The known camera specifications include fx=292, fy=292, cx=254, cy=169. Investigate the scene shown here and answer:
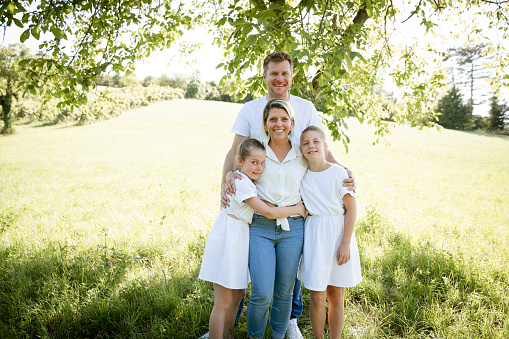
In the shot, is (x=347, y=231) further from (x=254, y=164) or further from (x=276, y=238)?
(x=254, y=164)

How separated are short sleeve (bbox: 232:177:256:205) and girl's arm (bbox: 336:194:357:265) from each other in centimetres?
87

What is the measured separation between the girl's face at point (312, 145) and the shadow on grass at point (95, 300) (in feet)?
6.76

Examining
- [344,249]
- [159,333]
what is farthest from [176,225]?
[344,249]

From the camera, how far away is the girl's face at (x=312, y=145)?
2.68 m

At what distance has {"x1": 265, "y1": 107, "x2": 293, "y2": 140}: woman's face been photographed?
8.67 feet

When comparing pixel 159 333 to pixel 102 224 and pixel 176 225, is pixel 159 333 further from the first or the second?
pixel 102 224

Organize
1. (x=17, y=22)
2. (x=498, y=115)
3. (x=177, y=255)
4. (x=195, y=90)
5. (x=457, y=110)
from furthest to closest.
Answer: (x=195, y=90) < (x=457, y=110) < (x=498, y=115) < (x=177, y=255) < (x=17, y=22)

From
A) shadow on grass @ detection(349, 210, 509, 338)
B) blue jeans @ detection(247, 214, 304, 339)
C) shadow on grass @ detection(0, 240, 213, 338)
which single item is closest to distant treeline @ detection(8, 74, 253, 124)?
shadow on grass @ detection(0, 240, 213, 338)

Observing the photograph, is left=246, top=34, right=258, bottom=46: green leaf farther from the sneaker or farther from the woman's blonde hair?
the sneaker

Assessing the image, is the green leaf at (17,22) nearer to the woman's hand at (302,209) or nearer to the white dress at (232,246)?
the white dress at (232,246)

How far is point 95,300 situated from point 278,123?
283cm

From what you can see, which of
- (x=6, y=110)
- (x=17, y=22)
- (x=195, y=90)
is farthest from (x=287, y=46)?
(x=195, y=90)

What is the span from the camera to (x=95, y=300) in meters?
3.29

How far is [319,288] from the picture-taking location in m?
2.55
